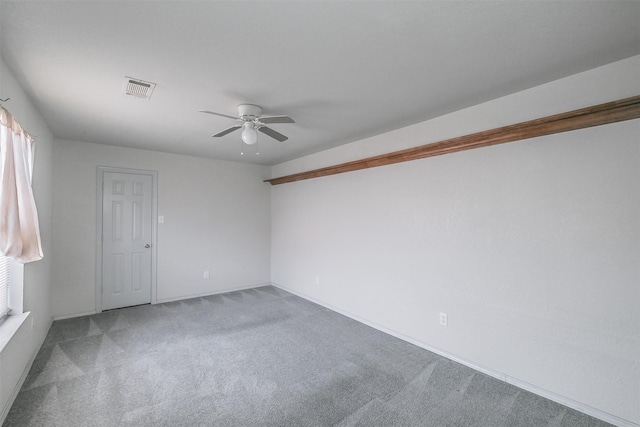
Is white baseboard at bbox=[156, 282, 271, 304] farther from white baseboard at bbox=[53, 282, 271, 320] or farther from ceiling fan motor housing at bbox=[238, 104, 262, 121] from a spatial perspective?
ceiling fan motor housing at bbox=[238, 104, 262, 121]

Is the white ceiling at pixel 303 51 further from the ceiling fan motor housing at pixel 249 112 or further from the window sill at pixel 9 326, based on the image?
the window sill at pixel 9 326

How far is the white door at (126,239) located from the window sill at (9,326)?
73.0 inches

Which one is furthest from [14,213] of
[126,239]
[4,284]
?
[126,239]

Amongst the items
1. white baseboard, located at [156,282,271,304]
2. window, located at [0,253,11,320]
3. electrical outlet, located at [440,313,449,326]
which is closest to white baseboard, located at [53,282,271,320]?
white baseboard, located at [156,282,271,304]

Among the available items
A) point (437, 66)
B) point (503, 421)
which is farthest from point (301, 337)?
point (437, 66)

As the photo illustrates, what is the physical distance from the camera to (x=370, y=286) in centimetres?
368

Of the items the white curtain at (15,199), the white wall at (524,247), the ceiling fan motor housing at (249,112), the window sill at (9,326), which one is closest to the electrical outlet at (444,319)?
the white wall at (524,247)

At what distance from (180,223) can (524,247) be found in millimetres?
4790

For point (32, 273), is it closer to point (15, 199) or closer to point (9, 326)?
point (9, 326)

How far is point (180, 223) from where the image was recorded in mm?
4777

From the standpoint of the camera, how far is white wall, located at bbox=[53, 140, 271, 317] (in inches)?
152

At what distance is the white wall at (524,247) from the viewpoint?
191 cm

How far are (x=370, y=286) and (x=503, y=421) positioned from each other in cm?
190

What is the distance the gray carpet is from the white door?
27.6 inches
